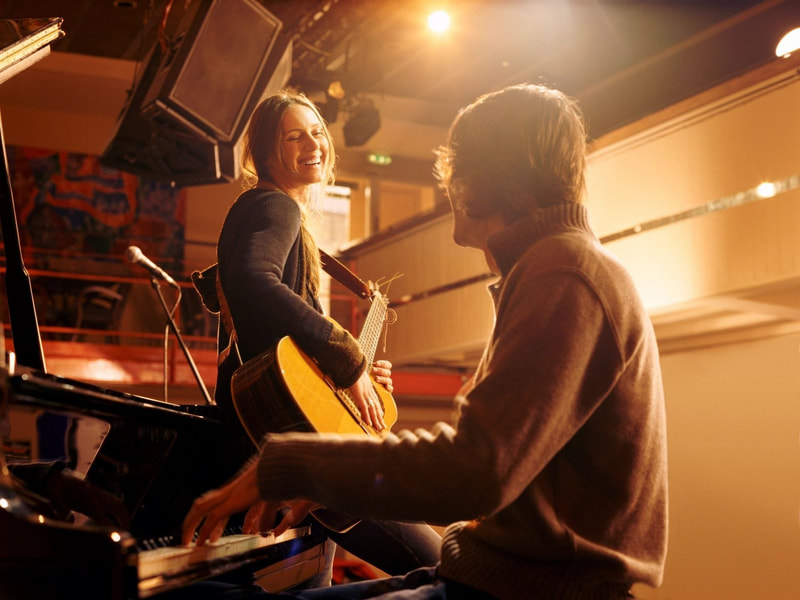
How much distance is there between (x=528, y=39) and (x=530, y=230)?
9434mm

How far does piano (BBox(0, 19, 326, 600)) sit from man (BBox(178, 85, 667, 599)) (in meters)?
0.19

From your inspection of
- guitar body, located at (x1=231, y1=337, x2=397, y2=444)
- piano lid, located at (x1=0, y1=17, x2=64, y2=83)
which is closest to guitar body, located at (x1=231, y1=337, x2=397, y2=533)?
guitar body, located at (x1=231, y1=337, x2=397, y2=444)

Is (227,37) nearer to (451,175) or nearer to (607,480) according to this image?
(451,175)

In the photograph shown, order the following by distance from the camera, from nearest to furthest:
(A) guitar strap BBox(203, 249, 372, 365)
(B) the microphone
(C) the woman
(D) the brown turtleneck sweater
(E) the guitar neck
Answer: (D) the brown turtleneck sweater < (C) the woman < (A) guitar strap BBox(203, 249, 372, 365) < (E) the guitar neck < (B) the microphone

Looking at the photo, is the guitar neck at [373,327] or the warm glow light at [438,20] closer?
the guitar neck at [373,327]

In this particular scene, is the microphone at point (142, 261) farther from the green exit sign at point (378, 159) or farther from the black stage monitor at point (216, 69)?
the green exit sign at point (378, 159)

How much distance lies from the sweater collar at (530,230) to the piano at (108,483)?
2.09 ft

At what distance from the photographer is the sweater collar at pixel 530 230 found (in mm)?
1312

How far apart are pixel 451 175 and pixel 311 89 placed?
9295mm

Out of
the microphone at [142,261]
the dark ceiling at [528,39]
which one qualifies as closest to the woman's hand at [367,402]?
the microphone at [142,261]

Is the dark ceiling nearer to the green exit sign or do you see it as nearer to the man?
the green exit sign

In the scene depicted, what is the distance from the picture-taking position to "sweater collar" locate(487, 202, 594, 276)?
131 cm

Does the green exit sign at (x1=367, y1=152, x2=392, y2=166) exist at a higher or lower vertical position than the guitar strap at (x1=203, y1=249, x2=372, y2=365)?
higher

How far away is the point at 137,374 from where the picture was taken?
813 centimetres
